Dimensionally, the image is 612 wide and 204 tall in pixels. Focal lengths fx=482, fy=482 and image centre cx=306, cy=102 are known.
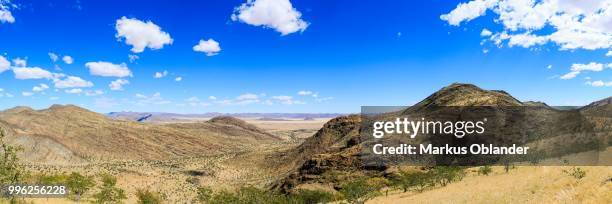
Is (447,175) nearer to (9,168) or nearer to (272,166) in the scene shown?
(9,168)

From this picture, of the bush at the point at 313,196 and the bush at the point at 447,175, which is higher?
the bush at the point at 447,175

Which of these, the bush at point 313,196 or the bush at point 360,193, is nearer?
the bush at point 360,193

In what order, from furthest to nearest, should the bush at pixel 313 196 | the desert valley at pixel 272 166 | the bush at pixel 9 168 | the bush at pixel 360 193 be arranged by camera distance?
the bush at pixel 313 196
the bush at pixel 360 193
the desert valley at pixel 272 166
the bush at pixel 9 168

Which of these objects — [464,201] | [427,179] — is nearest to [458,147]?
[427,179]

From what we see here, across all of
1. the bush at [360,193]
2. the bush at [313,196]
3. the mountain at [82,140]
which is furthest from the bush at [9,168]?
the mountain at [82,140]

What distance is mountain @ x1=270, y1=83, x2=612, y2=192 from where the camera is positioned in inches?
2183

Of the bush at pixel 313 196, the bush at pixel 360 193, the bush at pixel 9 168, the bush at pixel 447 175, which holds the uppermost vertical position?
the bush at pixel 9 168

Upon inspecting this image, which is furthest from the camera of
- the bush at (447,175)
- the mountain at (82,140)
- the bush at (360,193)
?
the mountain at (82,140)

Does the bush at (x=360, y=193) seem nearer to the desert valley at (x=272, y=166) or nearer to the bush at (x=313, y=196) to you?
the desert valley at (x=272, y=166)

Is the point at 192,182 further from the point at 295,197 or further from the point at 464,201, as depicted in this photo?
the point at 464,201

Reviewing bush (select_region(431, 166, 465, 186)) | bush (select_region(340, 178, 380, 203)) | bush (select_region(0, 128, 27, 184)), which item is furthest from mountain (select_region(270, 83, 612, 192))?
bush (select_region(0, 128, 27, 184))

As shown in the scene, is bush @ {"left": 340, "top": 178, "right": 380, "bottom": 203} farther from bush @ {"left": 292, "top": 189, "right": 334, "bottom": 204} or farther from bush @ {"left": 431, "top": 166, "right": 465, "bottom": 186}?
bush @ {"left": 431, "top": 166, "right": 465, "bottom": 186}

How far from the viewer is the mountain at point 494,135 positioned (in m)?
55.4

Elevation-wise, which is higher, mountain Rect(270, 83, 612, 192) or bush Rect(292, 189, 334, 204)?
mountain Rect(270, 83, 612, 192)
